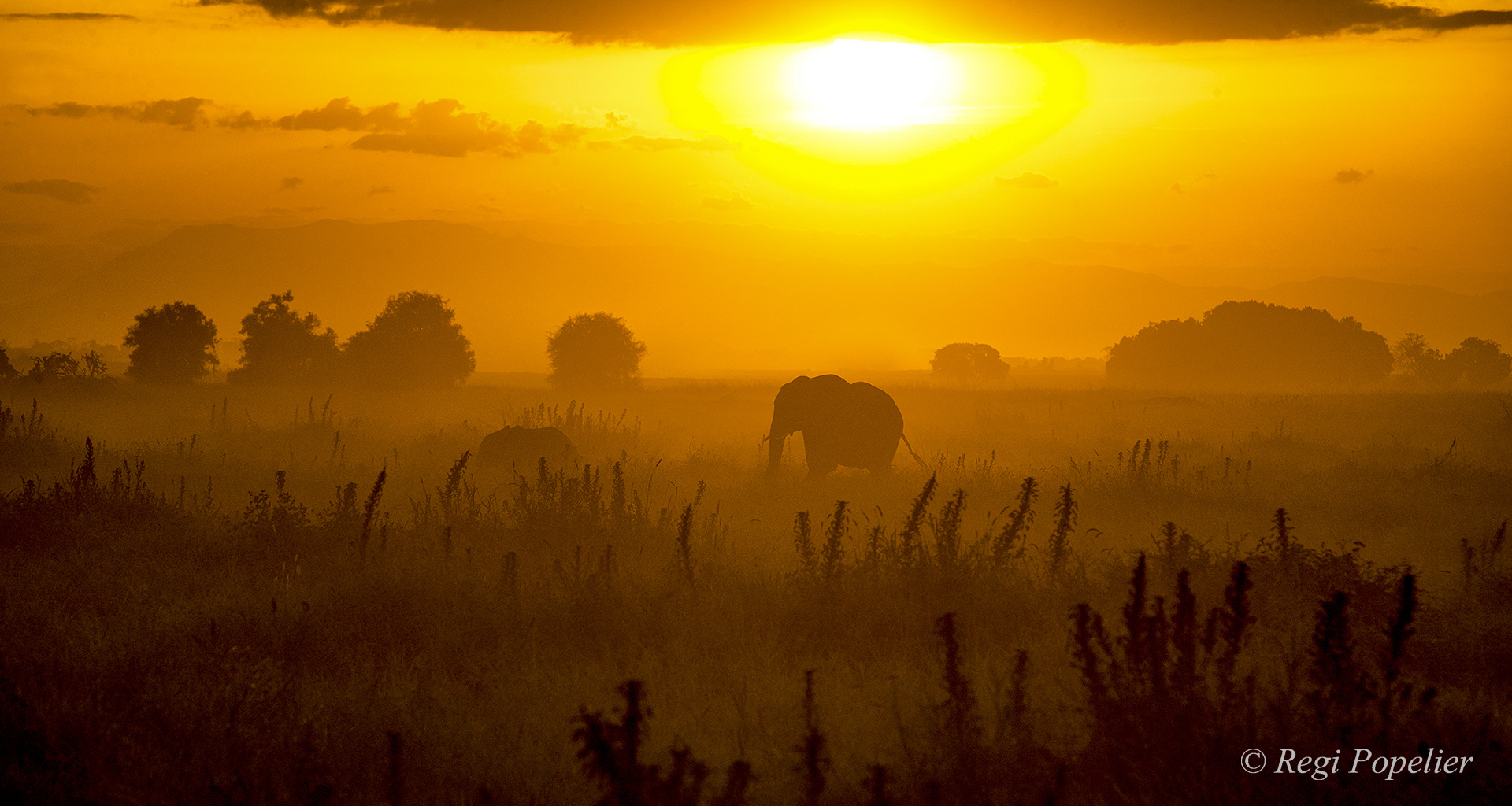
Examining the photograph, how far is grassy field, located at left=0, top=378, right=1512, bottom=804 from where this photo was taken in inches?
134

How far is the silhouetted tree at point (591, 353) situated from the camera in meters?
33.0

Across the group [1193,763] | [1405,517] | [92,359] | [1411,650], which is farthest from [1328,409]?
[92,359]

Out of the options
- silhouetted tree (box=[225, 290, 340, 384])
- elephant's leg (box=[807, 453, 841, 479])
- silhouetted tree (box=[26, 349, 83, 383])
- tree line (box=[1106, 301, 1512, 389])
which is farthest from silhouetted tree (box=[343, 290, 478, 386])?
tree line (box=[1106, 301, 1512, 389])

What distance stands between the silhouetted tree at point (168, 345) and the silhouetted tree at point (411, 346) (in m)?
4.32

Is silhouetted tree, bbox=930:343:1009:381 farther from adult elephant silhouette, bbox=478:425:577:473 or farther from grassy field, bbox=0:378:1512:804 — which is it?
adult elephant silhouette, bbox=478:425:577:473

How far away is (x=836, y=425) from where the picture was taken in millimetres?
11789

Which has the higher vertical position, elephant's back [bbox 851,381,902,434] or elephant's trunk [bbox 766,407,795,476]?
elephant's back [bbox 851,381,902,434]

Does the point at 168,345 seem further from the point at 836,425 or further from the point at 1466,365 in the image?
the point at 1466,365

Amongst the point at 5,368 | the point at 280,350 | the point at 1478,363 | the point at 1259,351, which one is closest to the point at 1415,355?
the point at 1478,363

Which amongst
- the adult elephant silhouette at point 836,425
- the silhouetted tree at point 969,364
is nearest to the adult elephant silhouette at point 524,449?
the adult elephant silhouette at point 836,425

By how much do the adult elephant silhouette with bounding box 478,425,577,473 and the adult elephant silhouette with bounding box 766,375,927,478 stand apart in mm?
A: 2963

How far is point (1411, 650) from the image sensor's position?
515 centimetres

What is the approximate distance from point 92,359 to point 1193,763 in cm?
2503

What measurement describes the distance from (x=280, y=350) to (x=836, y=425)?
24720 mm
